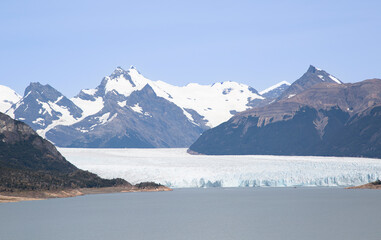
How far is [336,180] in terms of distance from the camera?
16825cm

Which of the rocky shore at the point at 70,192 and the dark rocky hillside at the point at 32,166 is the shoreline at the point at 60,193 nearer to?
the rocky shore at the point at 70,192

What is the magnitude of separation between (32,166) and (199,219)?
92599 millimetres

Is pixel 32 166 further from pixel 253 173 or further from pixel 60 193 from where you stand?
pixel 253 173

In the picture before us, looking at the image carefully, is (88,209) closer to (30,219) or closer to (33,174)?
(30,219)

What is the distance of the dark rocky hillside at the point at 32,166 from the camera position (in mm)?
137875

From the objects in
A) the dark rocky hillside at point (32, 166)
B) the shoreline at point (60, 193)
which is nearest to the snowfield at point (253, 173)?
the shoreline at point (60, 193)

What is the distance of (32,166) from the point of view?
172 metres

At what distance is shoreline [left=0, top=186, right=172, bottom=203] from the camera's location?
130475 mm

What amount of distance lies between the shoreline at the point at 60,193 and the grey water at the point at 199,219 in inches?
213

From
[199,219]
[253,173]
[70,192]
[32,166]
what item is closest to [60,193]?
[70,192]

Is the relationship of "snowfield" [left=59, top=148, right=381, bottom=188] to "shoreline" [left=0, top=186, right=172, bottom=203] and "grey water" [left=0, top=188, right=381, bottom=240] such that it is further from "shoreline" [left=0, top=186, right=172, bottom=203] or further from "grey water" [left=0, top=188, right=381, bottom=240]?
"grey water" [left=0, top=188, right=381, bottom=240]

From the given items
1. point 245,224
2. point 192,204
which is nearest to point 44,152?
point 192,204

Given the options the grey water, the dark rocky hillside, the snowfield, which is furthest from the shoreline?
the grey water

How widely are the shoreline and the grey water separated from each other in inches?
213
